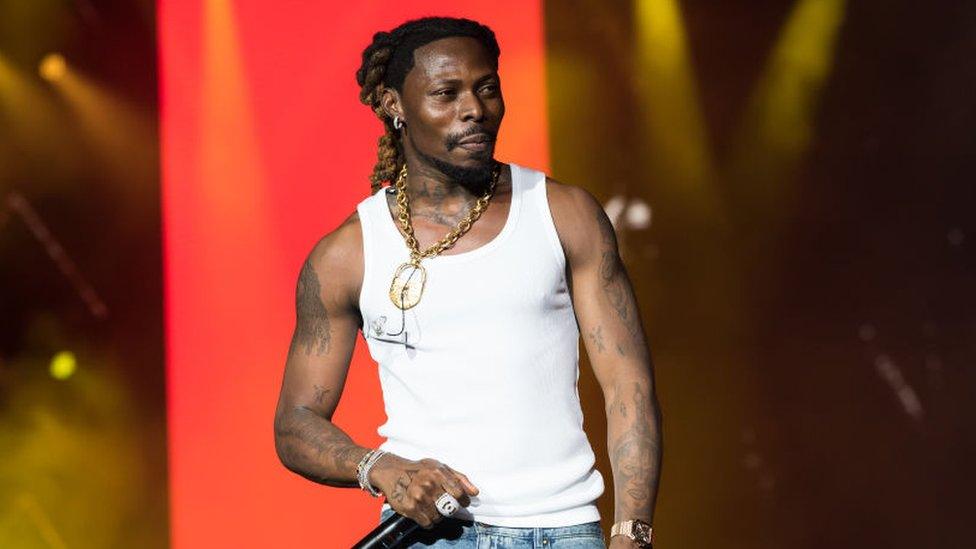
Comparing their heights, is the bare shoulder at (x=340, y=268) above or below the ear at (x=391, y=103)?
below

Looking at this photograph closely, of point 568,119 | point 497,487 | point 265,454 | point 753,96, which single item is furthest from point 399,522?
point 753,96

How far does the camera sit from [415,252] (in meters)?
2.95

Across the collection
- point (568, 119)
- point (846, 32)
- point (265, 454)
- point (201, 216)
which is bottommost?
point (265, 454)

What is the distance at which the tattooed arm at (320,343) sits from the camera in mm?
3037

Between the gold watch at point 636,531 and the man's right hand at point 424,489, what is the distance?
323mm

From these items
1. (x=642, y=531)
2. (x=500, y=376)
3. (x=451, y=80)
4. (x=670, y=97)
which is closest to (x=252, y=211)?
(x=670, y=97)

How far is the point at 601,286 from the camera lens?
2893 millimetres

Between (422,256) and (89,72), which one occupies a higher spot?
(89,72)

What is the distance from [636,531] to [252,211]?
306cm

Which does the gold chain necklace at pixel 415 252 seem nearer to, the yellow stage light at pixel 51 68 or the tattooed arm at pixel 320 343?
the tattooed arm at pixel 320 343

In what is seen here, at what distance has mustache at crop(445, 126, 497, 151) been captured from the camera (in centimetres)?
296

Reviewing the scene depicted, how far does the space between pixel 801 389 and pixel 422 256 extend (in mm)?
3270

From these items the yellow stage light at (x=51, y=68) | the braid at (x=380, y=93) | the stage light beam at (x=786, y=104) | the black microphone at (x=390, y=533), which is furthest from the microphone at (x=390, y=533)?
the yellow stage light at (x=51, y=68)

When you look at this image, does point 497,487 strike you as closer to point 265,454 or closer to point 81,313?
point 265,454
